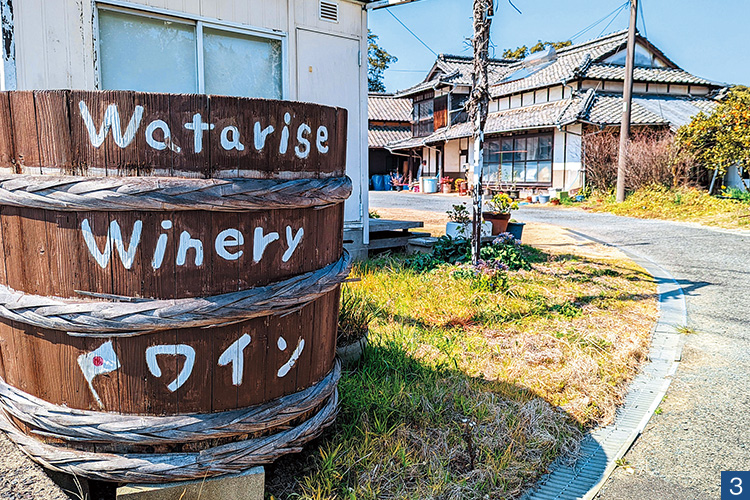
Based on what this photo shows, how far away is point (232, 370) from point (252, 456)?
0.34 metres

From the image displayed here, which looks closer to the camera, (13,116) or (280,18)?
(13,116)

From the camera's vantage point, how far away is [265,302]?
77.2 inches

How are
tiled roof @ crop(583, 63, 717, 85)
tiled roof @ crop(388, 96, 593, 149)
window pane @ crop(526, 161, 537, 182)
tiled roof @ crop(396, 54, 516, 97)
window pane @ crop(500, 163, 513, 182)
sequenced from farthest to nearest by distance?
tiled roof @ crop(396, 54, 516, 97) → window pane @ crop(500, 163, 513, 182) → window pane @ crop(526, 161, 537, 182) → tiled roof @ crop(583, 63, 717, 85) → tiled roof @ crop(388, 96, 593, 149)

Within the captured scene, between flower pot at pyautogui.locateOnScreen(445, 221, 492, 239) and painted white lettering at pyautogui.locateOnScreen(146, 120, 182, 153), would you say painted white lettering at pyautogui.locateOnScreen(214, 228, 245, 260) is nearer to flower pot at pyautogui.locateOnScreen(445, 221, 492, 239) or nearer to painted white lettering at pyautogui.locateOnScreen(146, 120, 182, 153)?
painted white lettering at pyautogui.locateOnScreen(146, 120, 182, 153)

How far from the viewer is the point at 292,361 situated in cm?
218

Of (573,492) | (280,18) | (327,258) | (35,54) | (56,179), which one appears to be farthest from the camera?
(280,18)

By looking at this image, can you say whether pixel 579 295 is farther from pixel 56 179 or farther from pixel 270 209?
pixel 56 179

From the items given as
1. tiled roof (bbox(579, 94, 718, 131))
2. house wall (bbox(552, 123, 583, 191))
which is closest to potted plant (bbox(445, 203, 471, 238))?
tiled roof (bbox(579, 94, 718, 131))

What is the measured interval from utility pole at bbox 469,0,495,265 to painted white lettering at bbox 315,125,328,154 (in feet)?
15.2

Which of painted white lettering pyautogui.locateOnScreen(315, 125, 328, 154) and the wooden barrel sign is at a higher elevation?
painted white lettering pyautogui.locateOnScreen(315, 125, 328, 154)

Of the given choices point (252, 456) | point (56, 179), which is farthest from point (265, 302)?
point (56, 179)

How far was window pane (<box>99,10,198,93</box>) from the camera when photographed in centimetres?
507

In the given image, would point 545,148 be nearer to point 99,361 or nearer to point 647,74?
point 647,74

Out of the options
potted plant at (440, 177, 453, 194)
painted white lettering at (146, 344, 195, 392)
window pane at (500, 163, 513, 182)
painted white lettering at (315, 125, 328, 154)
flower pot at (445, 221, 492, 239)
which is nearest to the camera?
painted white lettering at (146, 344, 195, 392)
